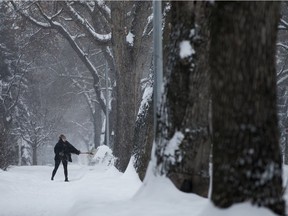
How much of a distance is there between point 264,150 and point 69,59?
1288 inches

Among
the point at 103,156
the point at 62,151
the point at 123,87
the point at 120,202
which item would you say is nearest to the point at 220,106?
the point at 120,202

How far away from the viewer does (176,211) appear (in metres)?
6.68

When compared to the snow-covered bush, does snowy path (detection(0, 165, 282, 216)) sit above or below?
below

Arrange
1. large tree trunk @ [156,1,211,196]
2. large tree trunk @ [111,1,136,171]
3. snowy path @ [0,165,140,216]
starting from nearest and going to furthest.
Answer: large tree trunk @ [156,1,211,196] < snowy path @ [0,165,140,216] < large tree trunk @ [111,1,136,171]

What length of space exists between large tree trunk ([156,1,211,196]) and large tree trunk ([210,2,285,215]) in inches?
84.9

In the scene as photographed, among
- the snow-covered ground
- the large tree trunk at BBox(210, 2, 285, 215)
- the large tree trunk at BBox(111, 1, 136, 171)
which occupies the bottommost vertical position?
the snow-covered ground

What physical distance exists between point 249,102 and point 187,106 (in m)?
2.40

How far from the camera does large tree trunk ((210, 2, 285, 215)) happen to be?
5.14 m

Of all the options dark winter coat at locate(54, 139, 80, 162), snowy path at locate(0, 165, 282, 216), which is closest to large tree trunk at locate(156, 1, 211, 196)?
snowy path at locate(0, 165, 282, 216)

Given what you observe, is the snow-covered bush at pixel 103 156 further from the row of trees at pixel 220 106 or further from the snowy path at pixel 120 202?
the row of trees at pixel 220 106

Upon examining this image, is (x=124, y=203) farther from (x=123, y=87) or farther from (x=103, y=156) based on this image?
(x=103, y=156)

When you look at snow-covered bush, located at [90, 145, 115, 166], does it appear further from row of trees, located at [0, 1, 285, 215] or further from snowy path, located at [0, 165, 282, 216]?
row of trees, located at [0, 1, 285, 215]

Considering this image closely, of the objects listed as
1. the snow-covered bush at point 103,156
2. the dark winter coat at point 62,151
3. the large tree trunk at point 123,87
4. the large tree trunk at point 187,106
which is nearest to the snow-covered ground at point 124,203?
the large tree trunk at point 187,106

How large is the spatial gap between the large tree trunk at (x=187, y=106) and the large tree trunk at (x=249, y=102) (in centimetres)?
216
